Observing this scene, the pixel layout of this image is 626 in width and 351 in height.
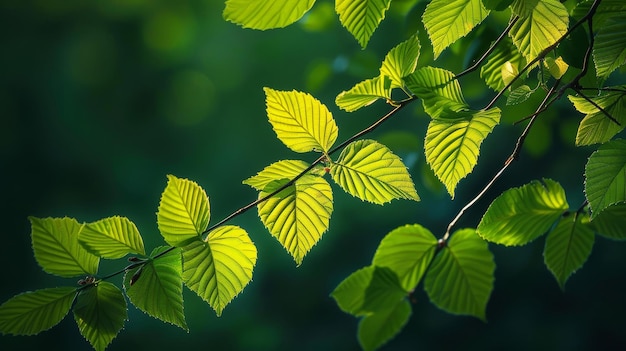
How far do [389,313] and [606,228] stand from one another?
14 cm

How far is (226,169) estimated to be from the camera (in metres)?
2.56

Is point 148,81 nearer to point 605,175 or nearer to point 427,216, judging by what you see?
point 427,216

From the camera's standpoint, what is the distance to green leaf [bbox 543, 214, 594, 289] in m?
0.39

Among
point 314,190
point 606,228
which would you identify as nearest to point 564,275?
point 606,228

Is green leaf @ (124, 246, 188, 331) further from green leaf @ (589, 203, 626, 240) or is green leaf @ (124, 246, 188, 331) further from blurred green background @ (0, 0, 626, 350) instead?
blurred green background @ (0, 0, 626, 350)

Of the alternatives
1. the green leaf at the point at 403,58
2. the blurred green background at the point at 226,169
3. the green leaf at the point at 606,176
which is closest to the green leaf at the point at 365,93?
the green leaf at the point at 403,58

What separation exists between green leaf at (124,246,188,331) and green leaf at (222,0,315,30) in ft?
0.40

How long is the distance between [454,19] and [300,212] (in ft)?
0.41

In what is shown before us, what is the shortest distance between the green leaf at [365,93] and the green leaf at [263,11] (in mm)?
62

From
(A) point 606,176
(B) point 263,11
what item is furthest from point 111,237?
(A) point 606,176

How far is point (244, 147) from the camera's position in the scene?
260cm

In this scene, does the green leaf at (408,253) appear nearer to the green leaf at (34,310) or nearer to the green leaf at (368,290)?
the green leaf at (368,290)

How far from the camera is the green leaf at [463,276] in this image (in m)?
0.36

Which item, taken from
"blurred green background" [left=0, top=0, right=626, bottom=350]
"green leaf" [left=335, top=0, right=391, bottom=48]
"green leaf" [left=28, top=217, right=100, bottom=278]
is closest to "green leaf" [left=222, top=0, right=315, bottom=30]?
"green leaf" [left=335, top=0, right=391, bottom=48]
